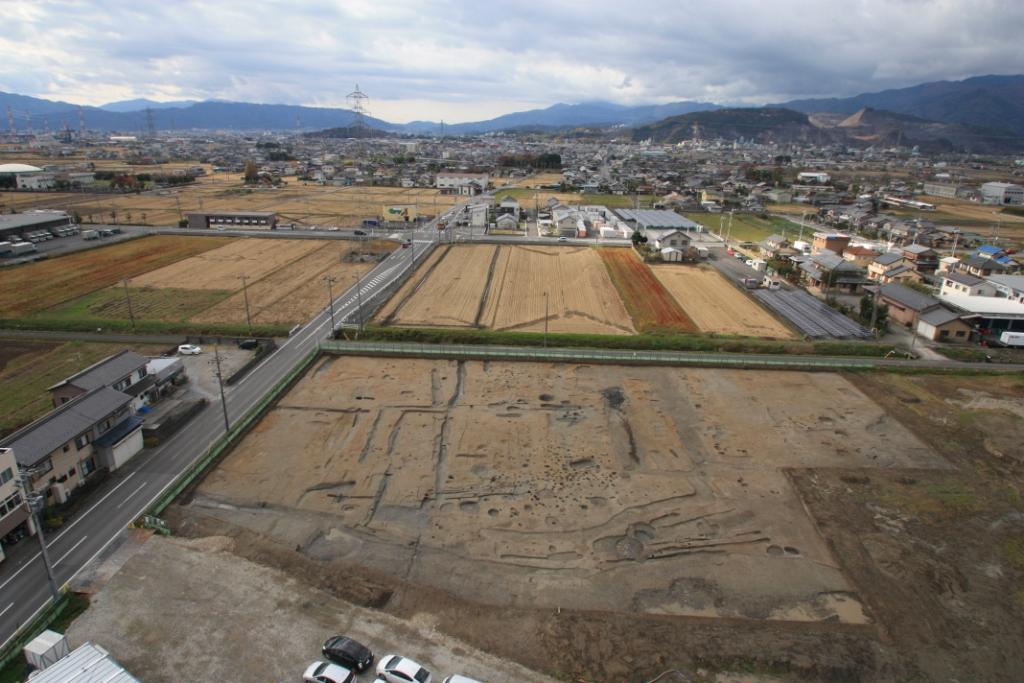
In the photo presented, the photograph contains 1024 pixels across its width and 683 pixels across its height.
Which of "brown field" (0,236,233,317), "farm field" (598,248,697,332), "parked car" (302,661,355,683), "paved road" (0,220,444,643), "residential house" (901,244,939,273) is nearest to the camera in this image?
"parked car" (302,661,355,683)

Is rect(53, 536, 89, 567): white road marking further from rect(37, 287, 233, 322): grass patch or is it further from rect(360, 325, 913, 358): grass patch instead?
rect(37, 287, 233, 322): grass patch

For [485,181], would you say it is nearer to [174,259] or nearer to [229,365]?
[174,259]

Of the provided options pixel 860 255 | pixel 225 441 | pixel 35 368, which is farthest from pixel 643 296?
pixel 35 368

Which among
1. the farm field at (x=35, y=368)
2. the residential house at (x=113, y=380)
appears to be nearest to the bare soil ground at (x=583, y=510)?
the residential house at (x=113, y=380)

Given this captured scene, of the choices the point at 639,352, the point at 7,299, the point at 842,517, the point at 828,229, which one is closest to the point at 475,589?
the point at 842,517

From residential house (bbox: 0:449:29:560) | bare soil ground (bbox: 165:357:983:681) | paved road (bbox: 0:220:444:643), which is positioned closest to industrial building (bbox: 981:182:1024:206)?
bare soil ground (bbox: 165:357:983:681)

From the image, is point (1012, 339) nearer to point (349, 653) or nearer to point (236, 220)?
point (349, 653)
